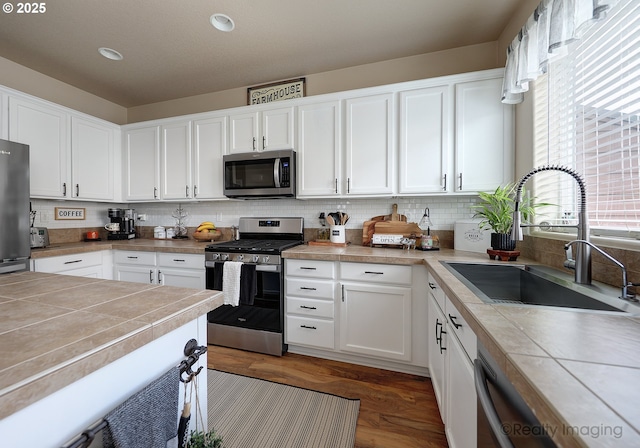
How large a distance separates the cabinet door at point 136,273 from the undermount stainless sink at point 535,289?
106 inches

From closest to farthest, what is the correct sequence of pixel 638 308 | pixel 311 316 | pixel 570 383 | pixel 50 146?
1. pixel 570 383
2. pixel 638 308
3. pixel 311 316
4. pixel 50 146

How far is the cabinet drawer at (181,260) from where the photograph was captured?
2436 mm

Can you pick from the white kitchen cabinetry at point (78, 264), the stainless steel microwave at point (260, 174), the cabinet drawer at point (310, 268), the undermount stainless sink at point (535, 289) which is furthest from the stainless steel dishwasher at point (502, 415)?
the white kitchen cabinetry at point (78, 264)

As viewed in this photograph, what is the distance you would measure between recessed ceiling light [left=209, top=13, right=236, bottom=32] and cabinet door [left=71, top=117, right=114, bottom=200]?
189 centimetres

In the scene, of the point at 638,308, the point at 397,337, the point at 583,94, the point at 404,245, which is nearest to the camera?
the point at 638,308

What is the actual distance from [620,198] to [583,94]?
597mm

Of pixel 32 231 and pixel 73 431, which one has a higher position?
pixel 32 231

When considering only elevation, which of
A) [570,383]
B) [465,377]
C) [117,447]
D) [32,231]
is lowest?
[465,377]

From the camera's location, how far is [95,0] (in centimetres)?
177

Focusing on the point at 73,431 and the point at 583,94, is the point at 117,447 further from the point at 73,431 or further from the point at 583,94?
the point at 583,94

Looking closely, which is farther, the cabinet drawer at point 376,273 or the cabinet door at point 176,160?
the cabinet door at point 176,160

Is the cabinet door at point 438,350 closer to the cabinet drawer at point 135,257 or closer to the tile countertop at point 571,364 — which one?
the tile countertop at point 571,364

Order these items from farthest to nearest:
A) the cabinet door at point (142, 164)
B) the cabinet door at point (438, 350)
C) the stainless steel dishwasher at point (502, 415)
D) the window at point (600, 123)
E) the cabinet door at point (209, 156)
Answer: the cabinet door at point (142, 164)
the cabinet door at point (209, 156)
the cabinet door at point (438, 350)
the window at point (600, 123)
the stainless steel dishwasher at point (502, 415)

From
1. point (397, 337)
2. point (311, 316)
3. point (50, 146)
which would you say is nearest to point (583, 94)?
point (397, 337)
